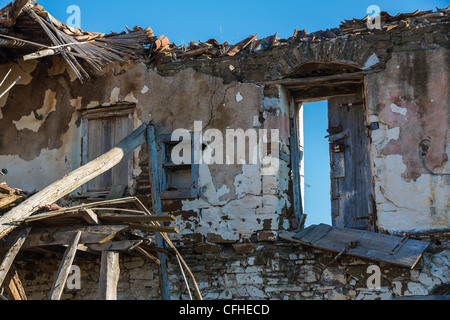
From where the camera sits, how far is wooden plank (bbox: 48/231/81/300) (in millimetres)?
6684

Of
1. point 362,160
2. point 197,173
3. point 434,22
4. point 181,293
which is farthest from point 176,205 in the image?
point 434,22

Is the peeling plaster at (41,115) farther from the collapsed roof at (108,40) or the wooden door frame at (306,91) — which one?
the wooden door frame at (306,91)

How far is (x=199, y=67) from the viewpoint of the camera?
9727mm

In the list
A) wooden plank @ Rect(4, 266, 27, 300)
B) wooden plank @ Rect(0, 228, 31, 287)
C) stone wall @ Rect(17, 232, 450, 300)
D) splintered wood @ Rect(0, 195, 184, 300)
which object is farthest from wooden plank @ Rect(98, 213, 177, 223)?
stone wall @ Rect(17, 232, 450, 300)

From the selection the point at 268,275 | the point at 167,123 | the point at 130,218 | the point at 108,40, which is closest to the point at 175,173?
the point at 167,123

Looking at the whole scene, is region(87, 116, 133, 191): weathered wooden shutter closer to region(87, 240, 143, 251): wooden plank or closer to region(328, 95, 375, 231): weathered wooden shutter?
region(87, 240, 143, 251): wooden plank

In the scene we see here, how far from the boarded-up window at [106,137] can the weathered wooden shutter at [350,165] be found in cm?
291

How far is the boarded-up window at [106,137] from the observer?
988 cm

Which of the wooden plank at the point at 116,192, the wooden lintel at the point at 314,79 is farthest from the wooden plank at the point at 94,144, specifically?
the wooden lintel at the point at 314,79

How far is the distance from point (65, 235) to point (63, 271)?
51 cm

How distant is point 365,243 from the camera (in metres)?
8.45

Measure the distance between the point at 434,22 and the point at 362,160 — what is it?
6.70 feet

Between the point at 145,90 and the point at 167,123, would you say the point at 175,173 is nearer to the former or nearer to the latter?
the point at 167,123

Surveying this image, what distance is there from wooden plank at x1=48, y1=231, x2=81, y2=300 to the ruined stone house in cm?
101
